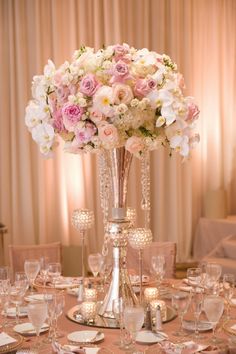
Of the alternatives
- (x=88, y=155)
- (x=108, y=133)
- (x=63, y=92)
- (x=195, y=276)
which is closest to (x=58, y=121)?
(x=63, y=92)

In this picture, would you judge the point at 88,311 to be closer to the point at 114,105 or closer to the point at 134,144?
the point at 134,144

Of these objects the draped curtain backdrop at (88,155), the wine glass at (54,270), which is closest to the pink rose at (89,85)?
the wine glass at (54,270)

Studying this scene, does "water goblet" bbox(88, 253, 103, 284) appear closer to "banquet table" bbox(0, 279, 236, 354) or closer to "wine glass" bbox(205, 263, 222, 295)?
"banquet table" bbox(0, 279, 236, 354)

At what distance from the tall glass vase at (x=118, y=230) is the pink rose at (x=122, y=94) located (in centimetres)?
27

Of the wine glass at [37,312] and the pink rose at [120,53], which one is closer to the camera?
the wine glass at [37,312]

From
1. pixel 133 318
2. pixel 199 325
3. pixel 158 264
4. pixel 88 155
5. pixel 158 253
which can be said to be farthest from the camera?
pixel 88 155

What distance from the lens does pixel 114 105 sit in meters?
2.13

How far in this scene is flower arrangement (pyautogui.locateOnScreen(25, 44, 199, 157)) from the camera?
2.13 metres

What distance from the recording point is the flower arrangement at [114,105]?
2.13m

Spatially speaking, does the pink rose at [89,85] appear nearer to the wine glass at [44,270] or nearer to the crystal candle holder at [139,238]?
the crystal candle holder at [139,238]

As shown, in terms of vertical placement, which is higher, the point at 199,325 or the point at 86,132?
the point at 86,132

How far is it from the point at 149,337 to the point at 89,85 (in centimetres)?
100

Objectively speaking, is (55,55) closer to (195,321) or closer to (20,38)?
(20,38)

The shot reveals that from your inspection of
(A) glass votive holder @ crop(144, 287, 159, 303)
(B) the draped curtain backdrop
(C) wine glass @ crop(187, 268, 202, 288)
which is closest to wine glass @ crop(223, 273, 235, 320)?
(C) wine glass @ crop(187, 268, 202, 288)
